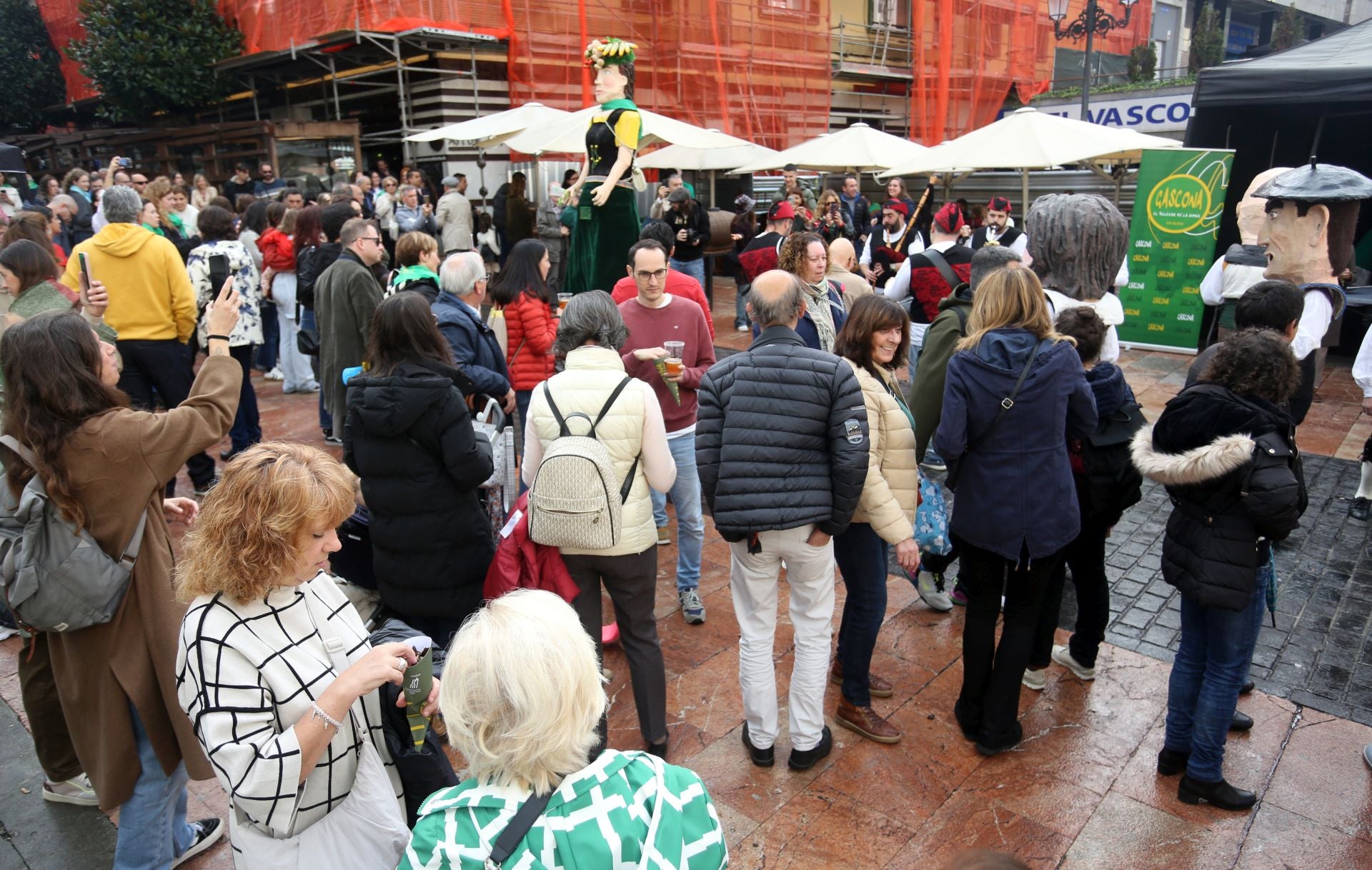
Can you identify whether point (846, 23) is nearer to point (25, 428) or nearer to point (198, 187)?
point (198, 187)

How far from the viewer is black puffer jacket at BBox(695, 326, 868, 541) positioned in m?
3.12

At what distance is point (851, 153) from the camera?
11297 mm

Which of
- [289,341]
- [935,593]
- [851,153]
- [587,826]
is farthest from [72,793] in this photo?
[851,153]

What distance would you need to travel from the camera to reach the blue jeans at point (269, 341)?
9.44 m

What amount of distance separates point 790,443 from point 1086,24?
61.1 ft

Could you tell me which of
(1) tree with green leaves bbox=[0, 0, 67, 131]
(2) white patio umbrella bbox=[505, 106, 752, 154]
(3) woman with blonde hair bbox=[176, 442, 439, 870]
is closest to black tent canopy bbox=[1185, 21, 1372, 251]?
(2) white patio umbrella bbox=[505, 106, 752, 154]

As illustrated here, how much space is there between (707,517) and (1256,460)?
12.1 ft

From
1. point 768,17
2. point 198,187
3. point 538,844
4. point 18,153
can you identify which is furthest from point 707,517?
point 768,17

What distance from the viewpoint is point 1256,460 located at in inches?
117

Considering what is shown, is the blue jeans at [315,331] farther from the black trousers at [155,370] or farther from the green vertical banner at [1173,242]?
the green vertical banner at [1173,242]

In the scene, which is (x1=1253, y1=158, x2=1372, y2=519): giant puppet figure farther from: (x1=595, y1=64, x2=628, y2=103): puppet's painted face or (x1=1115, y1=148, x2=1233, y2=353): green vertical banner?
(x1=595, y1=64, x2=628, y2=103): puppet's painted face

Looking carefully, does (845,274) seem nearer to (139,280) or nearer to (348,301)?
(348,301)

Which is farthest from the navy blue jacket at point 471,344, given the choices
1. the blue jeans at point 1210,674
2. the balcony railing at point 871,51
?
the balcony railing at point 871,51

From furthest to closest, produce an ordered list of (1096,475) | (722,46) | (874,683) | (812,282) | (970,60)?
1. (970,60)
2. (722,46)
3. (812,282)
4. (874,683)
5. (1096,475)
